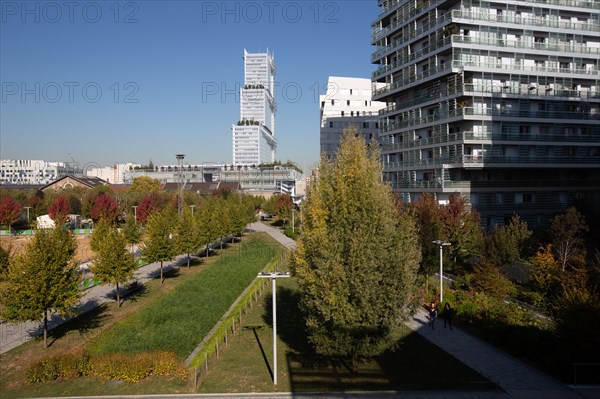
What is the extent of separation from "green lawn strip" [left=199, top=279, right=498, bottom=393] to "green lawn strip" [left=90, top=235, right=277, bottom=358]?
2.44 m

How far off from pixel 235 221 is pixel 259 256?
11643mm

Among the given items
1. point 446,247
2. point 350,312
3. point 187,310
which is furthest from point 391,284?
point 446,247

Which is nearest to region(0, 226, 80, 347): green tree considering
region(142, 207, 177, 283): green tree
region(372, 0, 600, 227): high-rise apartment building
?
region(142, 207, 177, 283): green tree

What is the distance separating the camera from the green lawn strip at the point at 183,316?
19.5 m

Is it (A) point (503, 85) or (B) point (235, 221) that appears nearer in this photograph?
(A) point (503, 85)

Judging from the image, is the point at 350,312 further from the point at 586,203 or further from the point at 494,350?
the point at 586,203

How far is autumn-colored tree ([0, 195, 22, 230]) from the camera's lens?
212 ft

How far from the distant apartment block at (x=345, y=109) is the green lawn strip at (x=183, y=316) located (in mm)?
36963

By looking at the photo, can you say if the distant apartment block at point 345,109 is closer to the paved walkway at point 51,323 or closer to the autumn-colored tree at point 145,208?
the autumn-colored tree at point 145,208

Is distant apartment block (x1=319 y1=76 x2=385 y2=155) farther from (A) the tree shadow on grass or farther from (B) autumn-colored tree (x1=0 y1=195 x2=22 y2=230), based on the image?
(A) the tree shadow on grass

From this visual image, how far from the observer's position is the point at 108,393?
14641 millimetres

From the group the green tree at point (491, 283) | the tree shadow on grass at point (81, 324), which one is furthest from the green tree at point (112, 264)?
the green tree at point (491, 283)

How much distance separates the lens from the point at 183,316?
24.0 meters

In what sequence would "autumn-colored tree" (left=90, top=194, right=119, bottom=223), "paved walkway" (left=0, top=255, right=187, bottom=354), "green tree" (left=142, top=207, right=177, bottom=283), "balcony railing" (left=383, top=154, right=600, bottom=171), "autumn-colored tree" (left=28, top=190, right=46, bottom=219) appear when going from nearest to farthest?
"paved walkway" (left=0, top=255, right=187, bottom=354) → "green tree" (left=142, top=207, right=177, bottom=283) → "balcony railing" (left=383, top=154, right=600, bottom=171) → "autumn-colored tree" (left=90, top=194, right=119, bottom=223) → "autumn-colored tree" (left=28, top=190, right=46, bottom=219)
